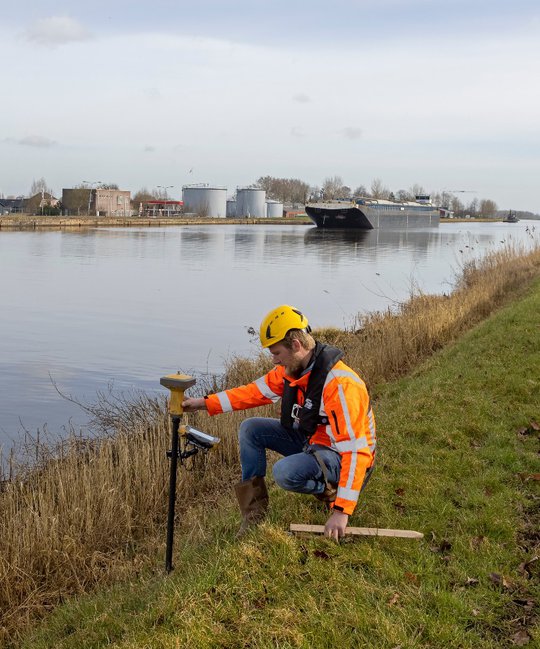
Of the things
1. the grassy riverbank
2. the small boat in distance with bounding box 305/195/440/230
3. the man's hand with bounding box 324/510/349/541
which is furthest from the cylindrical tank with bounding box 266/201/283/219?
the man's hand with bounding box 324/510/349/541

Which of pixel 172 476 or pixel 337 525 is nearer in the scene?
pixel 337 525

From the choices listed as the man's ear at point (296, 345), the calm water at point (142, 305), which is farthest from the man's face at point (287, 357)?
the calm water at point (142, 305)

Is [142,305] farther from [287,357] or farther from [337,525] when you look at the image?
[337,525]

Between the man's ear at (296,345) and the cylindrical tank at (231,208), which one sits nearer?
the man's ear at (296,345)

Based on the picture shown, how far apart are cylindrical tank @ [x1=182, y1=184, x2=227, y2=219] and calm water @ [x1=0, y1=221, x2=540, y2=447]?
295 ft

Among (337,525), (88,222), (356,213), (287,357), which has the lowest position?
(337,525)

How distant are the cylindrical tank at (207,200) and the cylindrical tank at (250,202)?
15.3 ft

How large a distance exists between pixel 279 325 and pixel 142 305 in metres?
18.8

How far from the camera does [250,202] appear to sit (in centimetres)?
14050

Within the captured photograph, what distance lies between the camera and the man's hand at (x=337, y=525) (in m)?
4.31

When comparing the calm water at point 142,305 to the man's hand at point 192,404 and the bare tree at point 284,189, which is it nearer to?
the man's hand at point 192,404

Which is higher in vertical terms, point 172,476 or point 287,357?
point 287,357

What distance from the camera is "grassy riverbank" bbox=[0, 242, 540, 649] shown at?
3744 mm

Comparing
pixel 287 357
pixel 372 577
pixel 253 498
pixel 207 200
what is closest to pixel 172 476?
pixel 253 498
